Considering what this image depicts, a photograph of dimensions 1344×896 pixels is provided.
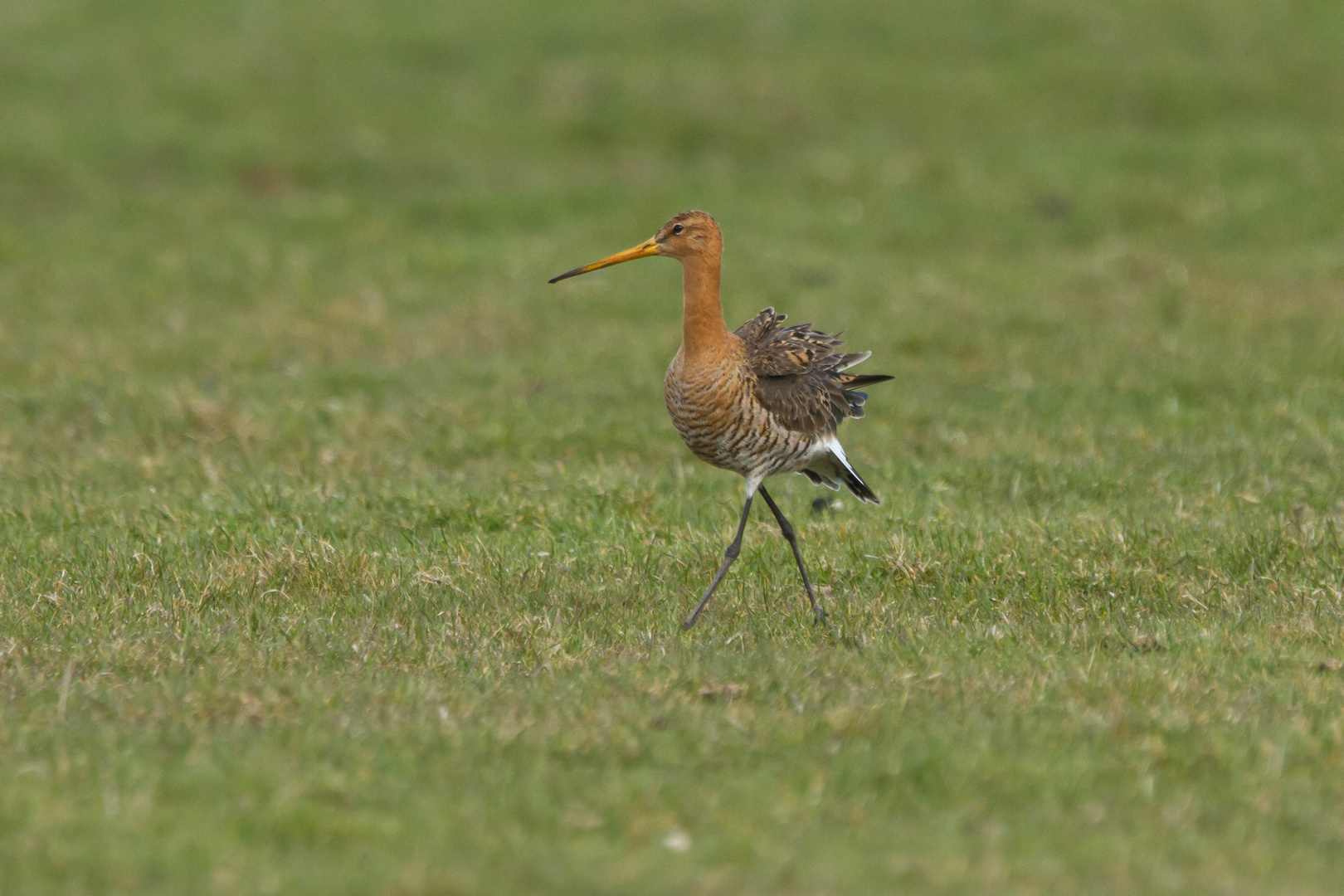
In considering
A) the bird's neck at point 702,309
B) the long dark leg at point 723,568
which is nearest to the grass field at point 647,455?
the long dark leg at point 723,568

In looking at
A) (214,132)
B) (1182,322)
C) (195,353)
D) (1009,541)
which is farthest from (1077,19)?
(1009,541)

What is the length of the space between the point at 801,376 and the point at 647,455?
8.62 ft

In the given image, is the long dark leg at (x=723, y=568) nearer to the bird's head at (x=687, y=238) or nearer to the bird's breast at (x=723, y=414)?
the bird's breast at (x=723, y=414)

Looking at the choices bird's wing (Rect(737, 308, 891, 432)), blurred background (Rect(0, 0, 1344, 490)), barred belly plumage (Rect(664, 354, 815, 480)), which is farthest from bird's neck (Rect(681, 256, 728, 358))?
blurred background (Rect(0, 0, 1344, 490))

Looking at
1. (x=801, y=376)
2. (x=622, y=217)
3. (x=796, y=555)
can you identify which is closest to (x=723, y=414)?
(x=801, y=376)

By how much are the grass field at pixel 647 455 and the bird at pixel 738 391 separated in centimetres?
62

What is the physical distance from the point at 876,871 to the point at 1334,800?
5.44 ft

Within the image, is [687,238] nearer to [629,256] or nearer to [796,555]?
[629,256]

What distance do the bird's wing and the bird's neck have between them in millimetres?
320

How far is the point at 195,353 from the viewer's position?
1280cm

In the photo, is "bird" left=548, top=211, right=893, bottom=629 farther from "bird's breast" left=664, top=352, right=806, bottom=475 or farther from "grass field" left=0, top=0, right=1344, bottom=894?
"grass field" left=0, top=0, right=1344, bottom=894

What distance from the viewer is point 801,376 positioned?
785 centimetres

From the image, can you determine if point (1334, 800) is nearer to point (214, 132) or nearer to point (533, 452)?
point (533, 452)

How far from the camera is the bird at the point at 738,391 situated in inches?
289
